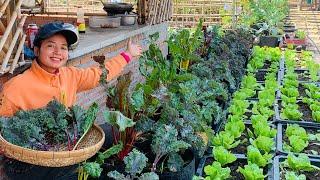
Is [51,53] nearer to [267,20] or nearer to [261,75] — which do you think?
[261,75]

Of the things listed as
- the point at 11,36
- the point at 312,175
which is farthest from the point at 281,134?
the point at 11,36

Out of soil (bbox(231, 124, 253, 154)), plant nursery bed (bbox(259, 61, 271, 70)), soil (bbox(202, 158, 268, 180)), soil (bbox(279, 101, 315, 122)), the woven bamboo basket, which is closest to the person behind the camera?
the woven bamboo basket

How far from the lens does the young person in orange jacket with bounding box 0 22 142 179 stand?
7.34 ft

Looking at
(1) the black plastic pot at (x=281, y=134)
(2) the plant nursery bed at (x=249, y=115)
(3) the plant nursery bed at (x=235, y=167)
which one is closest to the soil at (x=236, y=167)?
(3) the plant nursery bed at (x=235, y=167)

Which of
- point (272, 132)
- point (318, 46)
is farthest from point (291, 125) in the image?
point (318, 46)

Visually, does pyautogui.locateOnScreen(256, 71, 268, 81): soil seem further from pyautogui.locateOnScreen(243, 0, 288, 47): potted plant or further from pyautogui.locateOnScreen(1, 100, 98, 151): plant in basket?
pyautogui.locateOnScreen(243, 0, 288, 47): potted plant

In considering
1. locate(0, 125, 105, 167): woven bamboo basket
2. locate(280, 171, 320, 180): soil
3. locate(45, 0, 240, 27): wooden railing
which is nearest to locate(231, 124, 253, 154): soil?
locate(280, 171, 320, 180): soil

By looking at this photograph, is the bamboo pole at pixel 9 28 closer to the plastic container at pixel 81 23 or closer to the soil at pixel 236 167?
the soil at pixel 236 167

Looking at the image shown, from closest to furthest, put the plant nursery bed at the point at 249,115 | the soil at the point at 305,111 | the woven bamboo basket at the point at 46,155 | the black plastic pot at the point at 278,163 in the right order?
1. the woven bamboo basket at the point at 46,155
2. the black plastic pot at the point at 278,163
3. the plant nursery bed at the point at 249,115
4. the soil at the point at 305,111

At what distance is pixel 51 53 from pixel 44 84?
0.17 metres

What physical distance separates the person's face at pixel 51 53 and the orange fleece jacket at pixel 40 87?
4 centimetres

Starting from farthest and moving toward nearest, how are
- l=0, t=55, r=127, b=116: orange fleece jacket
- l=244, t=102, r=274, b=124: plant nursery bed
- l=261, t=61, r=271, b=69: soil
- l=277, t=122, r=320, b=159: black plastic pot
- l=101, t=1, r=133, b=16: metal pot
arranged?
l=261, t=61, r=271, b=69: soil < l=101, t=1, r=133, b=16: metal pot < l=244, t=102, r=274, b=124: plant nursery bed < l=277, t=122, r=320, b=159: black plastic pot < l=0, t=55, r=127, b=116: orange fleece jacket

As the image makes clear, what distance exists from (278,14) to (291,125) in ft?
30.2

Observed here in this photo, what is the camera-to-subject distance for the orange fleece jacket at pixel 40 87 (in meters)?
2.42
